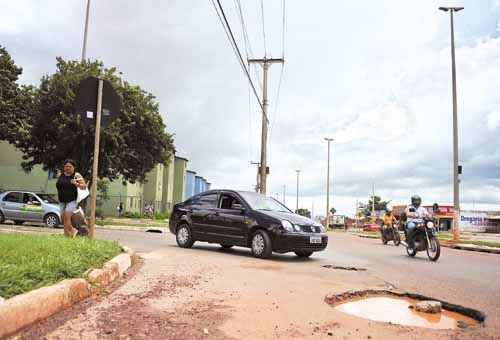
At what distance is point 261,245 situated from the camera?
33.6ft

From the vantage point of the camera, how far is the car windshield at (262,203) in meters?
11.0

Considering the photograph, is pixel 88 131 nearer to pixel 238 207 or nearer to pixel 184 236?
pixel 184 236

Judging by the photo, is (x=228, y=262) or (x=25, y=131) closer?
(x=228, y=262)

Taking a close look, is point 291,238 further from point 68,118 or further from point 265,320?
point 68,118

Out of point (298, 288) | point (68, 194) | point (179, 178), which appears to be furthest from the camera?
point (179, 178)

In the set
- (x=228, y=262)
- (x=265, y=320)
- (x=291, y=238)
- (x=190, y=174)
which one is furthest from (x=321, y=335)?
(x=190, y=174)

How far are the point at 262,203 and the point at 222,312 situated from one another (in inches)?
261

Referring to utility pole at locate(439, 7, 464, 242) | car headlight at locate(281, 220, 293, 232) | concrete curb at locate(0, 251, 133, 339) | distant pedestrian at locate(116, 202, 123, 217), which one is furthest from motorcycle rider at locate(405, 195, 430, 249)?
distant pedestrian at locate(116, 202, 123, 217)

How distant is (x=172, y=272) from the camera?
710 cm

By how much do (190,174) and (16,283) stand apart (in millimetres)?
73324

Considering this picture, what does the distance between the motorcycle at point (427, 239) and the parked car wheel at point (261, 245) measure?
4233 millimetres

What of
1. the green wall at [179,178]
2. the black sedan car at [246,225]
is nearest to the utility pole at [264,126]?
the black sedan car at [246,225]

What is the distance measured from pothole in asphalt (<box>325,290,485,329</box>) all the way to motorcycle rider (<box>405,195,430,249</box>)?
646 centimetres

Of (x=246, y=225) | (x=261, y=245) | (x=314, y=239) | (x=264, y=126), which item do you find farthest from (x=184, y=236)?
(x=264, y=126)
